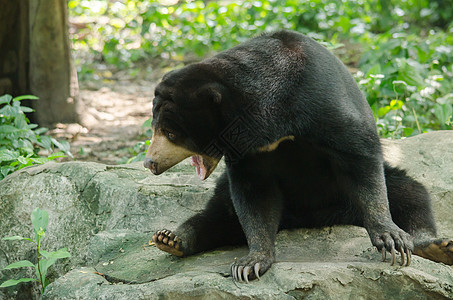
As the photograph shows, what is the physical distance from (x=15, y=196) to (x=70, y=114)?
11.0 feet

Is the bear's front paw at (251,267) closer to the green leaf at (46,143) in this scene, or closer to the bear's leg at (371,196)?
the bear's leg at (371,196)

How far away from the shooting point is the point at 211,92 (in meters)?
3.18

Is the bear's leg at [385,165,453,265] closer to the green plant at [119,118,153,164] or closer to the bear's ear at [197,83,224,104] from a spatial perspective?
the bear's ear at [197,83,224,104]

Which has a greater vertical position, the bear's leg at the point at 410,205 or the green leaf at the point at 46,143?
the bear's leg at the point at 410,205

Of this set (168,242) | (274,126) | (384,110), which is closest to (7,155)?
(168,242)

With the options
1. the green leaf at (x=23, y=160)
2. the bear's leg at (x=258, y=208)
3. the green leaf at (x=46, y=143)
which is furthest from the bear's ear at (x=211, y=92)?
the green leaf at (x=46, y=143)

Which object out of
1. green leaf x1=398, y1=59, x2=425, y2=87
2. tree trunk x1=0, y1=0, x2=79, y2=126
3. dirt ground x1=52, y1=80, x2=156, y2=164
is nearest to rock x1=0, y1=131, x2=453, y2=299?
green leaf x1=398, y1=59, x2=425, y2=87

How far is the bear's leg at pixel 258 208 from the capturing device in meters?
3.38

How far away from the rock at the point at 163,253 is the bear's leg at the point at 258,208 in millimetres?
136

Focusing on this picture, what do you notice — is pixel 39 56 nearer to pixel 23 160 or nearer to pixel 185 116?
pixel 23 160

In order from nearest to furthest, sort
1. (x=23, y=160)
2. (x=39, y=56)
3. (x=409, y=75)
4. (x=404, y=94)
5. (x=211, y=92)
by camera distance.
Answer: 1. (x=211, y=92)
2. (x=23, y=160)
3. (x=409, y=75)
4. (x=404, y=94)
5. (x=39, y=56)

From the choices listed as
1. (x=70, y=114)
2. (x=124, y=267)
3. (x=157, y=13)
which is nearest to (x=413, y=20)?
(x=157, y=13)

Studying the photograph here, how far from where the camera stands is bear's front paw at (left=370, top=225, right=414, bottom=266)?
309 centimetres

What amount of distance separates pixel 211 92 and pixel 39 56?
15.7 feet
